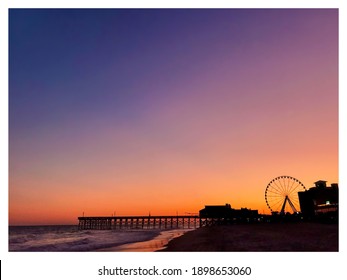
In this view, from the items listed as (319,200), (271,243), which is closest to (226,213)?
(319,200)

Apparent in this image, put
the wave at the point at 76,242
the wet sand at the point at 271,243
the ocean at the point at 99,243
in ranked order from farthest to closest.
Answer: the wave at the point at 76,242 < the ocean at the point at 99,243 < the wet sand at the point at 271,243

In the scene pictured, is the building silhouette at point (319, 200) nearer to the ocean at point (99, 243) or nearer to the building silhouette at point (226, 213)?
the building silhouette at point (226, 213)

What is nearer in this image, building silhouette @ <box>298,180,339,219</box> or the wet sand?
the wet sand

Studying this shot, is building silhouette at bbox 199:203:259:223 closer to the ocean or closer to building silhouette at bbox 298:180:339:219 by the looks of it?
the ocean

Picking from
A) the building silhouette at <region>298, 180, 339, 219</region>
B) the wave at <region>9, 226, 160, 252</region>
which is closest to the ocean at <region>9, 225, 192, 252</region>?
the wave at <region>9, 226, 160, 252</region>

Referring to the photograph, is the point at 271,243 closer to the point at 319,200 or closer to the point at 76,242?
the point at 319,200

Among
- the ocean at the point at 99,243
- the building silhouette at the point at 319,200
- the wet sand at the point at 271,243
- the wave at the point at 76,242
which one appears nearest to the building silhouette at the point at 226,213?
the ocean at the point at 99,243
